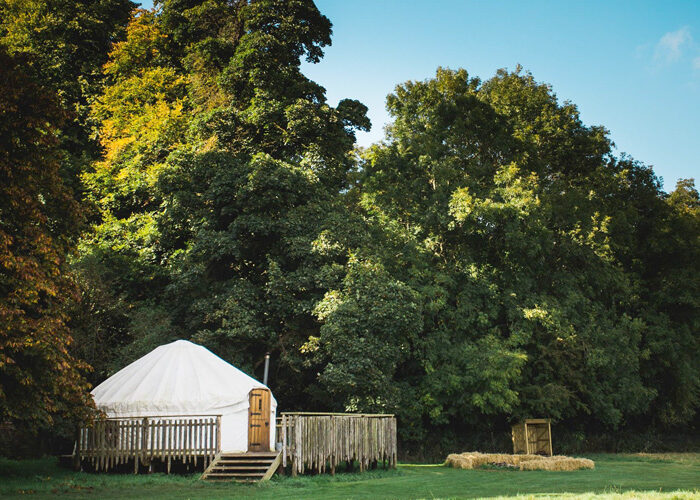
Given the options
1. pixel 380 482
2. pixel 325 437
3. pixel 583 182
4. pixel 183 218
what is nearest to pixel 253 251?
pixel 183 218

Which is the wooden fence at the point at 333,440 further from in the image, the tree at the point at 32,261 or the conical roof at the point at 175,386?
the tree at the point at 32,261

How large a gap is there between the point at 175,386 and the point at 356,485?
6437mm

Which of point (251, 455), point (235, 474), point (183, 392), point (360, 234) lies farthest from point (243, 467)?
point (360, 234)

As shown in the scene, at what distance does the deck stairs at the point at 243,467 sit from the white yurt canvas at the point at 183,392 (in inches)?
53.1

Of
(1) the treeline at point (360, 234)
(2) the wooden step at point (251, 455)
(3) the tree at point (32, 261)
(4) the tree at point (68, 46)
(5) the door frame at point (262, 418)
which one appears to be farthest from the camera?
(4) the tree at point (68, 46)

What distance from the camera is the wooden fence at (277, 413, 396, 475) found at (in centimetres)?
1534

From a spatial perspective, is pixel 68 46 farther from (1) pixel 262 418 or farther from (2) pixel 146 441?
(2) pixel 146 441

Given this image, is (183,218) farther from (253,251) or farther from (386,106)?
(386,106)

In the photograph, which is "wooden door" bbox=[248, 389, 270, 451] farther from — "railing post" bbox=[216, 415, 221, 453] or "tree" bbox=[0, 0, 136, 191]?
"tree" bbox=[0, 0, 136, 191]

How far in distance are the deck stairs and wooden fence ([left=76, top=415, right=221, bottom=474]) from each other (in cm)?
50

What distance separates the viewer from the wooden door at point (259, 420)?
17.5m

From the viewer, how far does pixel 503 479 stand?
1457 cm

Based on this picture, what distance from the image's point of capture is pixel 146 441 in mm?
15922

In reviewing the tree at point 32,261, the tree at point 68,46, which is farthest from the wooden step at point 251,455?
the tree at point 68,46
